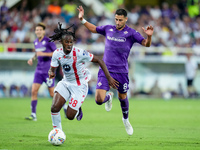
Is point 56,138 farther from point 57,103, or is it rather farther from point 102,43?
point 102,43

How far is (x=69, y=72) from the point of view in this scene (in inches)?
338

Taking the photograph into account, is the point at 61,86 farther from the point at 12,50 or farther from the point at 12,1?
the point at 12,1

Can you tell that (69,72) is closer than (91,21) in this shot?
Yes

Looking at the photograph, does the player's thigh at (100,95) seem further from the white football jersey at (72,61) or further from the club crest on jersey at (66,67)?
the club crest on jersey at (66,67)

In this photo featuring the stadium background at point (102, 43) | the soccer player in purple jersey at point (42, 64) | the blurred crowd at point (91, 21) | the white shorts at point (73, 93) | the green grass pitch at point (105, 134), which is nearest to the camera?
the green grass pitch at point (105, 134)

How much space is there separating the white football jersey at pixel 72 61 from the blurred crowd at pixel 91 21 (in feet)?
53.1

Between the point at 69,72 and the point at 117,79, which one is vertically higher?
the point at 69,72

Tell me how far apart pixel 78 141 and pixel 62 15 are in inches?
748

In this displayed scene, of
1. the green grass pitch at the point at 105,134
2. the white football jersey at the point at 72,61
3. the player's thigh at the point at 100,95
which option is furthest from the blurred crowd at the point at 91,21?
the white football jersey at the point at 72,61

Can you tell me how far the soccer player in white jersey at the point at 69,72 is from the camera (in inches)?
323

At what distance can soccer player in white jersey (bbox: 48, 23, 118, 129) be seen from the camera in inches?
323

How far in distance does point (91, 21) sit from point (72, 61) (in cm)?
1842

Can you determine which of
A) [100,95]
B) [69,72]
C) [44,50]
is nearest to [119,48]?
[100,95]

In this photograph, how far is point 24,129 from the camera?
33.7 ft
